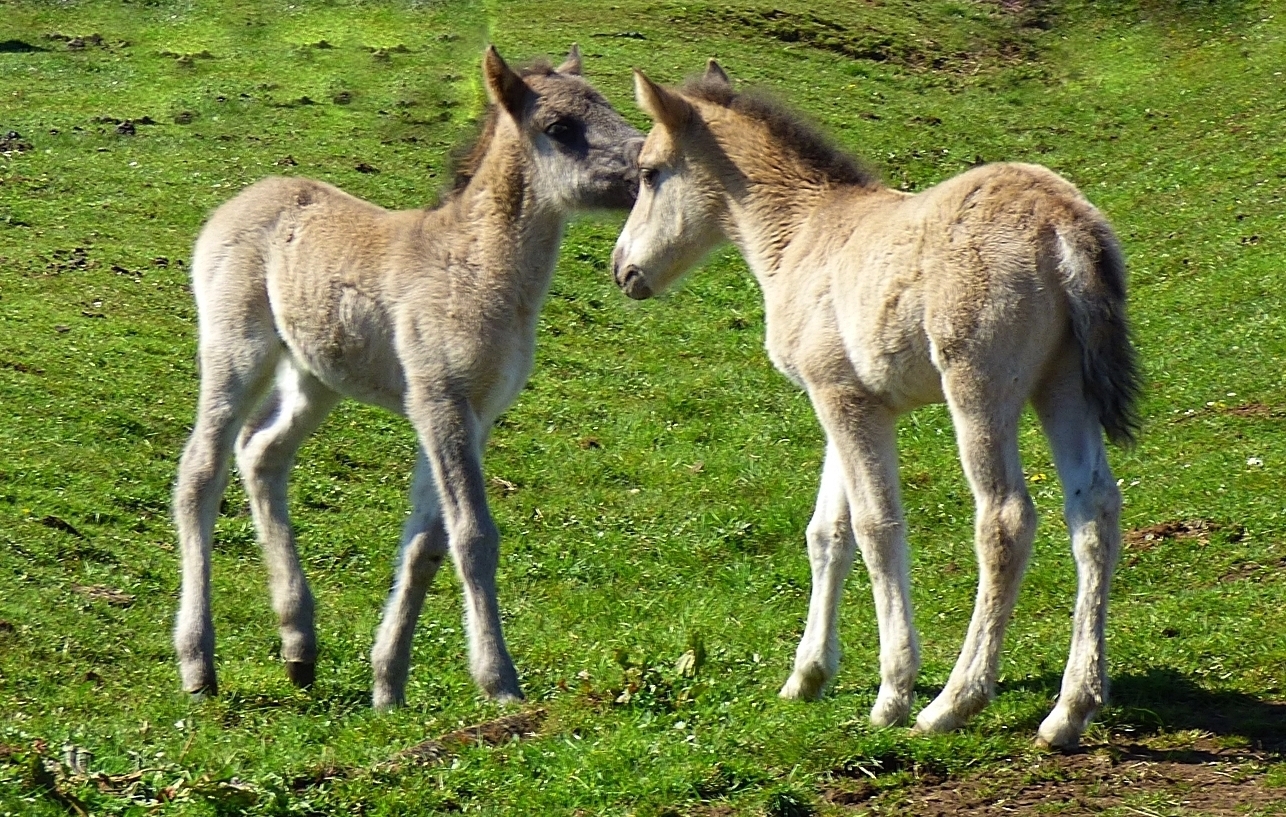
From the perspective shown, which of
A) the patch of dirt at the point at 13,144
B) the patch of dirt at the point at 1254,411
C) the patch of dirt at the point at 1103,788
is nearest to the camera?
the patch of dirt at the point at 1103,788

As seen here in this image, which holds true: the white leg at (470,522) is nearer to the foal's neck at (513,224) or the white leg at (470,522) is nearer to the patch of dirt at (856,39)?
the foal's neck at (513,224)

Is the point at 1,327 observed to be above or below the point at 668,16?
below

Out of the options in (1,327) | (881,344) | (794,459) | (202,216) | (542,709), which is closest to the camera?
(881,344)

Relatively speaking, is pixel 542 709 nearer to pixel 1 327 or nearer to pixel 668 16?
pixel 1 327

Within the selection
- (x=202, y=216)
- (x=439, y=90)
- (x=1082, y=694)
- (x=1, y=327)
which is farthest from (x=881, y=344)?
(x=439, y=90)

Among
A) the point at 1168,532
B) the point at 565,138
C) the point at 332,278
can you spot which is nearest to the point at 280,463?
the point at 332,278

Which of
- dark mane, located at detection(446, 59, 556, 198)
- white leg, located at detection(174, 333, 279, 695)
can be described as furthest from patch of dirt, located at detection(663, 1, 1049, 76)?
white leg, located at detection(174, 333, 279, 695)

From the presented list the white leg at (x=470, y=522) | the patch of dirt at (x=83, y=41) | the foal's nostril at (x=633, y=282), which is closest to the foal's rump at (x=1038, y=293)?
the foal's nostril at (x=633, y=282)

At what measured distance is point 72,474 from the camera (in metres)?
12.4

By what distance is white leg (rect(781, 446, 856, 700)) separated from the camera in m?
7.60

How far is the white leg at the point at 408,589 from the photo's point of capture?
8.07 meters

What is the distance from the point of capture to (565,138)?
338 inches

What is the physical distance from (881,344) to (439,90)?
21.6 m

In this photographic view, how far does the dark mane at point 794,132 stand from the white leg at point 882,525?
1.49 metres
